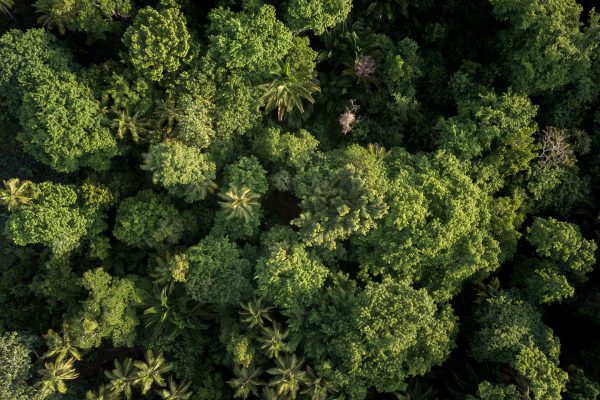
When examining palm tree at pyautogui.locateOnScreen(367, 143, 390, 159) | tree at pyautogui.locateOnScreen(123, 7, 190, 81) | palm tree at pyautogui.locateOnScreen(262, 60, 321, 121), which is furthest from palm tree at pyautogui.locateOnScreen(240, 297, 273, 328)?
tree at pyautogui.locateOnScreen(123, 7, 190, 81)

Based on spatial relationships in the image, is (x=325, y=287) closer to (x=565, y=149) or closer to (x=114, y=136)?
(x=114, y=136)

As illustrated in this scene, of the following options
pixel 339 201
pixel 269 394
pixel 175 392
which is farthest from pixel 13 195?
pixel 339 201

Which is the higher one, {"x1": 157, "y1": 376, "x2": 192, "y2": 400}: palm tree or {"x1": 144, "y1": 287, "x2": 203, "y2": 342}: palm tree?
{"x1": 144, "y1": 287, "x2": 203, "y2": 342}: palm tree


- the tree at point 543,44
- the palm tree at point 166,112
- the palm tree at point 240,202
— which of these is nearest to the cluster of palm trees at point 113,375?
the palm tree at point 240,202

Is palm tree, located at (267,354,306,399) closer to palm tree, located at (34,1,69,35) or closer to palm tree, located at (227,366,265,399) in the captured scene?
palm tree, located at (227,366,265,399)

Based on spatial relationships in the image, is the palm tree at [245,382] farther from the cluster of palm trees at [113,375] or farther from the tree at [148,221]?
the tree at [148,221]
